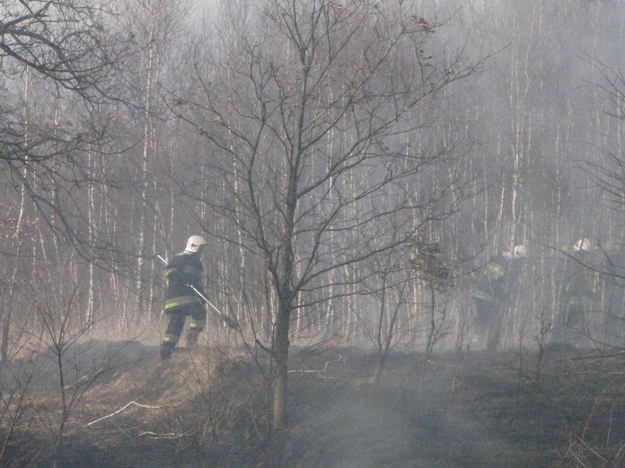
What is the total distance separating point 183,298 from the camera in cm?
1032

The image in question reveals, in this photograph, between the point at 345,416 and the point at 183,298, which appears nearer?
the point at 345,416

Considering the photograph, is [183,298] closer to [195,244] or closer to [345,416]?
[195,244]

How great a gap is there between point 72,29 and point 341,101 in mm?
2640

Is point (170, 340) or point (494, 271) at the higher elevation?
point (494, 271)

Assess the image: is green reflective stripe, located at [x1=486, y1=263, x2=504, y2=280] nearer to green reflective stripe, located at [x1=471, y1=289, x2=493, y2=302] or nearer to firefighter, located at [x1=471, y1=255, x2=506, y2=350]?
firefighter, located at [x1=471, y1=255, x2=506, y2=350]

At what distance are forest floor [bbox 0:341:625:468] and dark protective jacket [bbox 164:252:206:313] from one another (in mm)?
797

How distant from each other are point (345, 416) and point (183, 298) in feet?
11.8

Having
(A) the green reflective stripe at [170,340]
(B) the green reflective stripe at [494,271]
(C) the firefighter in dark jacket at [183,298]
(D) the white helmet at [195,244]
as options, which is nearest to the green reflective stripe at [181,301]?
(C) the firefighter in dark jacket at [183,298]

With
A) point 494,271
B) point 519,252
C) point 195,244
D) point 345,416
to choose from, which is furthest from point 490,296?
point 345,416

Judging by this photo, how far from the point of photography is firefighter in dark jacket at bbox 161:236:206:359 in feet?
33.8

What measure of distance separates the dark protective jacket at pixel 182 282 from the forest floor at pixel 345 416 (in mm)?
797

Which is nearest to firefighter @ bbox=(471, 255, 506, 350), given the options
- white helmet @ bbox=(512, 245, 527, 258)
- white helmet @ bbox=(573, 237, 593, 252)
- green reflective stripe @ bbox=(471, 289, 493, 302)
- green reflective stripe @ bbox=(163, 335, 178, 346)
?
green reflective stripe @ bbox=(471, 289, 493, 302)

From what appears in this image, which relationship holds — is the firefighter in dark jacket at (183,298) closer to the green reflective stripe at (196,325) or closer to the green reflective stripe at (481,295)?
the green reflective stripe at (196,325)

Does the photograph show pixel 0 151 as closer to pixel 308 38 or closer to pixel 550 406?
pixel 308 38
